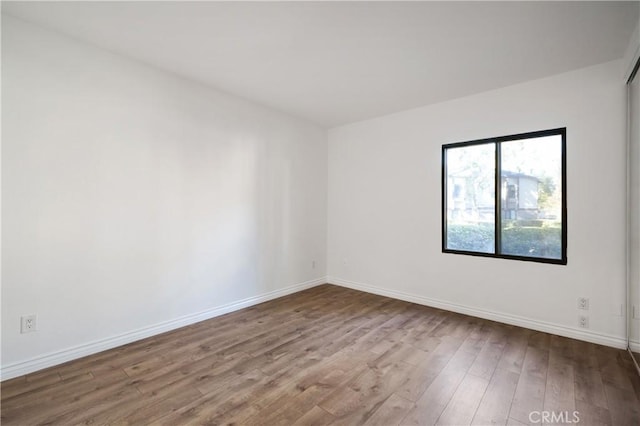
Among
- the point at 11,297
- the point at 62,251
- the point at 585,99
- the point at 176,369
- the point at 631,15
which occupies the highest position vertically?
the point at 631,15

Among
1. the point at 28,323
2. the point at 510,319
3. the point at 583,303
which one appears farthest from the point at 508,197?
the point at 28,323

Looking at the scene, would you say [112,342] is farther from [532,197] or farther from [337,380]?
[532,197]

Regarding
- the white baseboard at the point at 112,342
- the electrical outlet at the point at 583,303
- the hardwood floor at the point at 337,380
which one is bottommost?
the hardwood floor at the point at 337,380

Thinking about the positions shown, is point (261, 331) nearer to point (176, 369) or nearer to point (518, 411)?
point (176, 369)

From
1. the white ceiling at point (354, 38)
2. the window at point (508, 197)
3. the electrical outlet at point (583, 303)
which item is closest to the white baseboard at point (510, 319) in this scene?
the electrical outlet at point (583, 303)

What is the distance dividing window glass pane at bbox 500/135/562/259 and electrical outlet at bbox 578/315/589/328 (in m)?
0.60

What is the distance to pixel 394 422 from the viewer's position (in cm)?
168

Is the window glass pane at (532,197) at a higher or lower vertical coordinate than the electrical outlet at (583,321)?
higher

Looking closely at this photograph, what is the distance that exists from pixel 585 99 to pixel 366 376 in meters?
3.34

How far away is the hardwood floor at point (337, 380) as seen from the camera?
1.75m

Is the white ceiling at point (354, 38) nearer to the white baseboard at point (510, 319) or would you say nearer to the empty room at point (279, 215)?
the empty room at point (279, 215)

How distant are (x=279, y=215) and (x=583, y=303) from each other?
3.58 meters

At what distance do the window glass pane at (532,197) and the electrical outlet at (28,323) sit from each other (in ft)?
14.8

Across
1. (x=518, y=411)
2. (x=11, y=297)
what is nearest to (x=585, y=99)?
(x=518, y=411)
